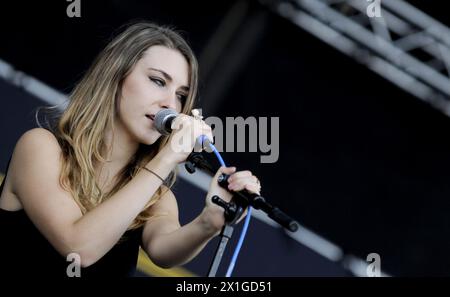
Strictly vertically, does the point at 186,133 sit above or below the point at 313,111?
below

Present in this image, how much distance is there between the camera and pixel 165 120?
1560mm

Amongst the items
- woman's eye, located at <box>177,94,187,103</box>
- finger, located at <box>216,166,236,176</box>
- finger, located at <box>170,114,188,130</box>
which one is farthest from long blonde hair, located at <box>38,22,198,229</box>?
finger, located at <box>216,166,236,176</box>

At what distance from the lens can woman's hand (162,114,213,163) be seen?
145 cm

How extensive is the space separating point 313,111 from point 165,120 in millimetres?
2809

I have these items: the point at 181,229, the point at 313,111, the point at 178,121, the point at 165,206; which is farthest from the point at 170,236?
the point at 313,111

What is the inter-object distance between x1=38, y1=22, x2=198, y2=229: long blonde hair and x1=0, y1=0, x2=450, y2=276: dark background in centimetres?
192

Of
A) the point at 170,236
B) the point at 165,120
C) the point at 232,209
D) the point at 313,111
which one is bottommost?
the point at 232,209

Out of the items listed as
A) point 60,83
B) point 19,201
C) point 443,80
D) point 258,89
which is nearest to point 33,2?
point 60,83

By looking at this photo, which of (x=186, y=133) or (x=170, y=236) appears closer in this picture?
(x=186, y=133)

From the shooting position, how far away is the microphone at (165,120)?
5.07ft

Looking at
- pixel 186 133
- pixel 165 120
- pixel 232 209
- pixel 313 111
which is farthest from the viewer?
→ pixel 313 111

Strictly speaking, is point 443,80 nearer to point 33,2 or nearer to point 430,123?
point 430,123

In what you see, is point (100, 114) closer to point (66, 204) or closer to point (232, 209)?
point (66, 204)

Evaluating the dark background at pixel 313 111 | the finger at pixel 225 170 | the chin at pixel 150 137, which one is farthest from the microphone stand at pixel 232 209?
the dark background at pixel 313 111
